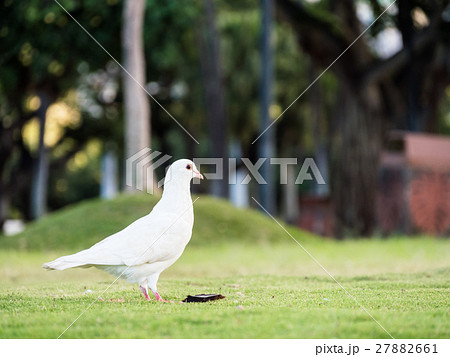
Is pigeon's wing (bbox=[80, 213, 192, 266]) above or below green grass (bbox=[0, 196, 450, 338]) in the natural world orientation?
above

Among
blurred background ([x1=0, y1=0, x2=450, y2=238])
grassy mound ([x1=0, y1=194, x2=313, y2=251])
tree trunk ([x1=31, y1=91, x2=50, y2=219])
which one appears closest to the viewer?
grassy mound ([x1=0, y1=194, x2=313, y2=251])

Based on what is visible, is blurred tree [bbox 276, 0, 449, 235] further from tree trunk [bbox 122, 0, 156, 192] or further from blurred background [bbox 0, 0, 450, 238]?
tree trunk [bbox 122, 0, 156, 192]

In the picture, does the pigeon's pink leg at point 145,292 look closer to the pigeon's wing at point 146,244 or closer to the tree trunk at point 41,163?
the pigeon's wing at point 146,244

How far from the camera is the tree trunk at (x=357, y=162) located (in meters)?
17.1

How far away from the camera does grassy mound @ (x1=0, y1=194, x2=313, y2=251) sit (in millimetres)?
12258

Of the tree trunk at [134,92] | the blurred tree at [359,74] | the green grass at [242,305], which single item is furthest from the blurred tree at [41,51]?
the green grass at [242,305]

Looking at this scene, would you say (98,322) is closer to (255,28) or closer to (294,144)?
(255,28)

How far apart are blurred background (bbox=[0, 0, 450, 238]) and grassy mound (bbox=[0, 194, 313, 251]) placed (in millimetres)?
1036

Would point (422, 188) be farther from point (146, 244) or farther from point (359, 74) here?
point (146, 244)

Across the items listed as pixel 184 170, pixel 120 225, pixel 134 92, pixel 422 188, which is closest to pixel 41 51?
pixel 134 92

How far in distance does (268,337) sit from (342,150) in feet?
44.2

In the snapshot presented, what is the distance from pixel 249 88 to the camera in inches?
1056

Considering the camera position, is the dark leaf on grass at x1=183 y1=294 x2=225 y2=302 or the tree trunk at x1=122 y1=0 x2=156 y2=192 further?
the tree trunk at x1=122 y1=0 x2=156 y2=192

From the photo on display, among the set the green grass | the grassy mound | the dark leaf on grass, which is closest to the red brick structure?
the grassy mound
